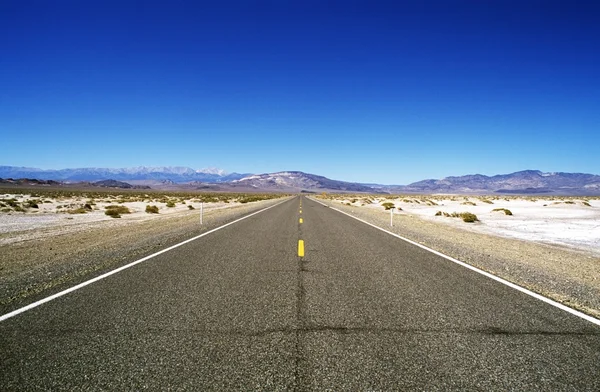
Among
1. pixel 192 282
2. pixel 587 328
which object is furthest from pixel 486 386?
pixel 192 282

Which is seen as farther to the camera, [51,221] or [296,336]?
[51,221]

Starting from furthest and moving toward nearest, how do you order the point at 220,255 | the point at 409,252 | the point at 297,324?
the point at 409,252
the point at 220,255
the point at 297,324

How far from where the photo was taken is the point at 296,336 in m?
3.72

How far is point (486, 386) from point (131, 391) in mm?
2861

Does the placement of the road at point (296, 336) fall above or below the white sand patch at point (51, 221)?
above

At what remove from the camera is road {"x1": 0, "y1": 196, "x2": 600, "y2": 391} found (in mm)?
2893

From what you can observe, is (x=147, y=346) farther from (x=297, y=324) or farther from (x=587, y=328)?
(x=587, y=328)

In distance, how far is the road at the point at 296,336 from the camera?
9.49ft

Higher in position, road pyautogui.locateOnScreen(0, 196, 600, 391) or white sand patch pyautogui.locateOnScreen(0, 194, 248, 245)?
road pyautogui.locateOnScreen(0, 196, 600, 391)

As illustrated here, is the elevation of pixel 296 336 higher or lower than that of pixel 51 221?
higher

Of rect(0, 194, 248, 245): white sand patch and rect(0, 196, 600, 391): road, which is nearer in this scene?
rect(0, 196, 600, 391): road

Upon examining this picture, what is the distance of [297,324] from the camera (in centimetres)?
406

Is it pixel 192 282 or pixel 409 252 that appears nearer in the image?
pixel 192 282

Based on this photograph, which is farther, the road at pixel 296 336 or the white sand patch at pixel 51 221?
the white sand patch at pixel 51 221
